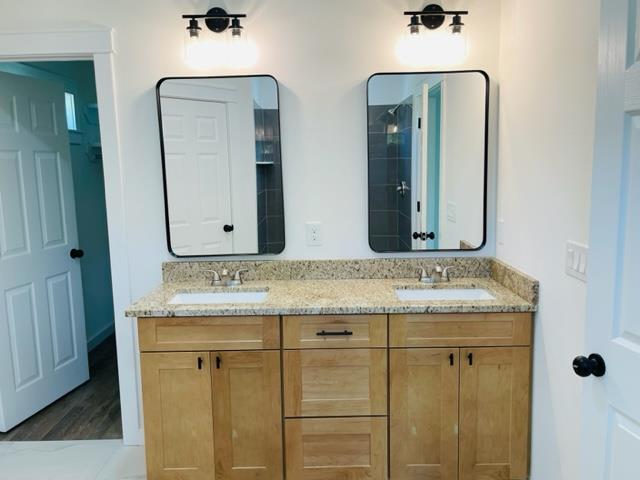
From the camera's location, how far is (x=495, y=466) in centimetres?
209

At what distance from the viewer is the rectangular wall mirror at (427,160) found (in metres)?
2.36

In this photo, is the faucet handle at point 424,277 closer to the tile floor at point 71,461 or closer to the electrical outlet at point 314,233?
the electrical outlet at point 314,233

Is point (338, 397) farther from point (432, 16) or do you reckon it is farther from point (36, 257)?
point (36, 257)

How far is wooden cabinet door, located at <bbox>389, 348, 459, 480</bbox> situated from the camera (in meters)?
2.05

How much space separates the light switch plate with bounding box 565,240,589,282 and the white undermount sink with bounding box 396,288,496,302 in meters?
0.59

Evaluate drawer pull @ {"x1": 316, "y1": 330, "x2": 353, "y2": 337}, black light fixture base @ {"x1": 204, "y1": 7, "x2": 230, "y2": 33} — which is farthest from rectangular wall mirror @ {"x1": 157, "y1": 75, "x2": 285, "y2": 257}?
drawer pull @ {"x1": 316, "y1": 330, "x2": 353, "y2": 337}

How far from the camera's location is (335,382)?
207cm

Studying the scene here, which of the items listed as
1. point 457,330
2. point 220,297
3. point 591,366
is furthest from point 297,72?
point 591,366

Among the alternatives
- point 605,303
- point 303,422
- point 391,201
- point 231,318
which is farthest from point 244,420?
point 605,303

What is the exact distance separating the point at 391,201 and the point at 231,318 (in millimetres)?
970

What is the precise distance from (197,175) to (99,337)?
2.42 metres

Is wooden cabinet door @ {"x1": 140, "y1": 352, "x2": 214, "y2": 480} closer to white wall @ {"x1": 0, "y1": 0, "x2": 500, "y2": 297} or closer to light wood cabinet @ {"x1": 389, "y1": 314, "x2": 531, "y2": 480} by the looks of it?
white wall @ {"x1": 0, "y1": 0, "x2": 500, "y2": 297}

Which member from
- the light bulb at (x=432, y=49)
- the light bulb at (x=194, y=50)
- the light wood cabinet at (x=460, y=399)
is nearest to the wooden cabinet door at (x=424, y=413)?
the light wood cabinet at (x=460, y=399)

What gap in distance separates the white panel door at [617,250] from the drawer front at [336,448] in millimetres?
928
